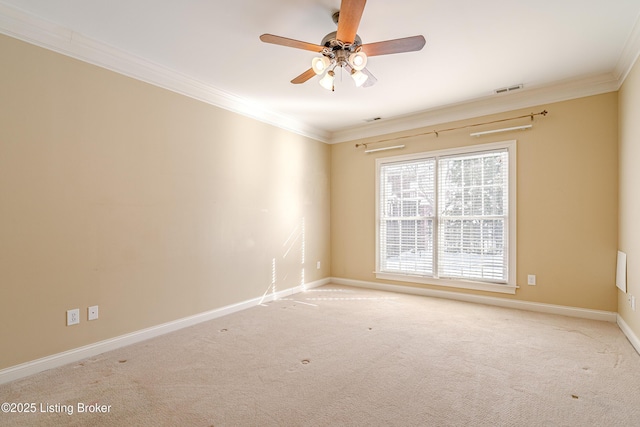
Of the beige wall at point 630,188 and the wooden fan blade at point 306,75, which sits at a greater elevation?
the wooden fan blade at point 306,75

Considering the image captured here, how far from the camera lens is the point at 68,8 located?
2.35 m

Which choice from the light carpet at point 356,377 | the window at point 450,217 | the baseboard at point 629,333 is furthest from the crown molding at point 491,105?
the light carpet at point 356,377

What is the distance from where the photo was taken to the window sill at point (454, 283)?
412cm

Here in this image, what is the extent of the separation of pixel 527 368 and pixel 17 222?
408cm

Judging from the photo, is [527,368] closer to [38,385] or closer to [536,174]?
[536,174]

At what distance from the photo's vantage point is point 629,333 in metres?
2.99

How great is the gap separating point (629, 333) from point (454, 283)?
1831 mm

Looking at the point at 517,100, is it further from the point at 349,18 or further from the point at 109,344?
the point at 109,344

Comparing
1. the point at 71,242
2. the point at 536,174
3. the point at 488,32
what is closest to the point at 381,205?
the point at 536,174

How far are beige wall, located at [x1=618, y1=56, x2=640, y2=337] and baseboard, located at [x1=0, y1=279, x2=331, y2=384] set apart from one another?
4034 mm

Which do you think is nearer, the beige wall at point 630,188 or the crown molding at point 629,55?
the crown molding at point 629,55

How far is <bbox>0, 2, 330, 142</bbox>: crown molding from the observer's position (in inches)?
93.2

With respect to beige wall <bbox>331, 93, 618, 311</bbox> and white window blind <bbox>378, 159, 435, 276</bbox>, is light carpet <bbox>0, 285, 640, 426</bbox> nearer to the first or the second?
beige wall <bbox>331, 93, 618, 311</bbox>

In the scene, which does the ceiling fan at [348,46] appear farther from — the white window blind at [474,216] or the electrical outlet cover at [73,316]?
the electrical outlet cover at [73,316]
